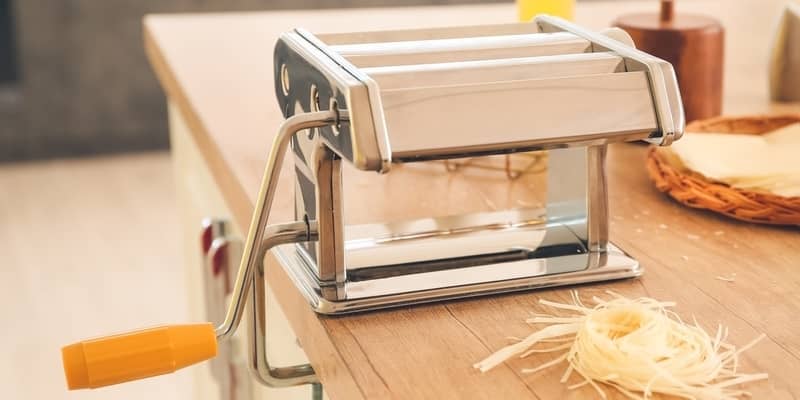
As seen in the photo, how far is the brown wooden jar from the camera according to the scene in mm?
1301

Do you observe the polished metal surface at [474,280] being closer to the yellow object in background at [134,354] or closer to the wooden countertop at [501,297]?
the wooden countertop at [501,297]

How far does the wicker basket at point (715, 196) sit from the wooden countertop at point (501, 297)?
13mm

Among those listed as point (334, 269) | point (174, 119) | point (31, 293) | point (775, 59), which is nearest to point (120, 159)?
point (31, 293)

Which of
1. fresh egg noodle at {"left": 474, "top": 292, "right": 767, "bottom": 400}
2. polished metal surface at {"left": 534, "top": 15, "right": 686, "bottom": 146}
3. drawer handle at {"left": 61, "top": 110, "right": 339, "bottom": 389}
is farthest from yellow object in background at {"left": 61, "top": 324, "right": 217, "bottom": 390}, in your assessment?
polished metal surface at {"left": 534, "top": 15, "right": 686, "bottom": 146}

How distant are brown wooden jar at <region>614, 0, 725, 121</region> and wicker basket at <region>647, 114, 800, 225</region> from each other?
0.42ft

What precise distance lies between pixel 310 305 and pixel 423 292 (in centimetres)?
9

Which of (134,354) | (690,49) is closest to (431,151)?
(134,354)

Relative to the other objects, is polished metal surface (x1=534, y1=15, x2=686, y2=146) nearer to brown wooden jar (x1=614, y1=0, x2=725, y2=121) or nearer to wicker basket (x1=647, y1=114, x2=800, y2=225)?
wicker basket (x1=647, y1=114, x2=800, y2=225)

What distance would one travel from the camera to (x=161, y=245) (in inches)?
132

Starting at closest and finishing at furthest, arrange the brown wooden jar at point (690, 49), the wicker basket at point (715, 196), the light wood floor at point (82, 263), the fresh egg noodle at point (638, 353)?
the fresh egg noodle at point (638, 353)
the wicker basket at point (715, 196)
the brown wooden jar at point (690, 49)
the light wood floor at point (82, 263)

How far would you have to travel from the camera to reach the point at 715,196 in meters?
1.04

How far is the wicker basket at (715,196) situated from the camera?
100 centimetres

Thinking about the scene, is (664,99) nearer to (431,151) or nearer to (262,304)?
(431,151)

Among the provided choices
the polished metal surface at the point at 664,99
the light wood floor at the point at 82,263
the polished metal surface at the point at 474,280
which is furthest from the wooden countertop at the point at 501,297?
the light wood floor at the point at 82,263
